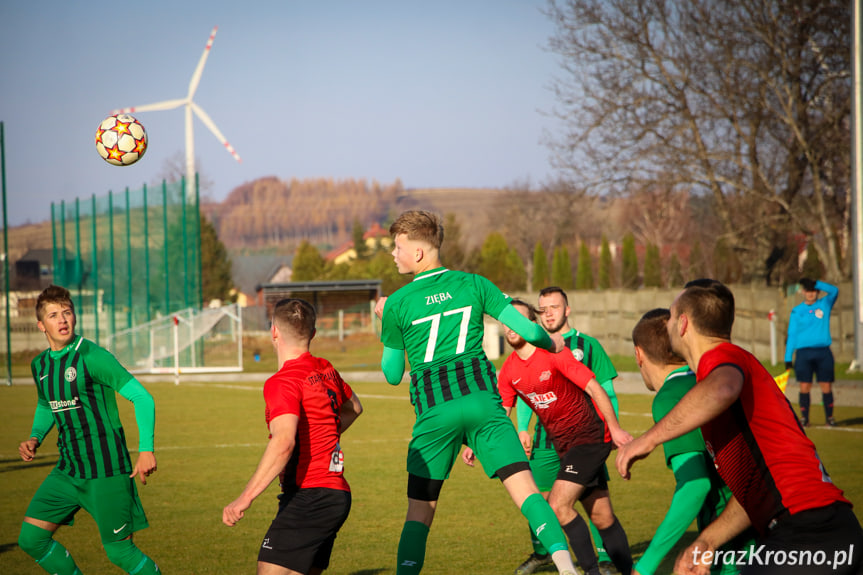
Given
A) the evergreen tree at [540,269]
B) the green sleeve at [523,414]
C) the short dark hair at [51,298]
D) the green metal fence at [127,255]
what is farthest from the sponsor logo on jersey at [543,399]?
the evergreen tree at [540,269]

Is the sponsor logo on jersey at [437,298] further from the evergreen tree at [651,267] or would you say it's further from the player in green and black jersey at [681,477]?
the evergreen tree at [651,267]

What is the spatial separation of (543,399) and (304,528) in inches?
95.9

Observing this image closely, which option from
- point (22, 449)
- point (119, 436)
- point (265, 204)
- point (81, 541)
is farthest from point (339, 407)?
point (265, 204)

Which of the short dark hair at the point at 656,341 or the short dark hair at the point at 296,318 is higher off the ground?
the short dark hair at the point at 296,318

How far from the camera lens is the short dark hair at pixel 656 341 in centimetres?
437

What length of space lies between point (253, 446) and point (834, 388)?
478 inches

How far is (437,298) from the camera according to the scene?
4867 millimetres

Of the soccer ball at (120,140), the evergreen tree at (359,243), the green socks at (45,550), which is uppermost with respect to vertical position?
the evergreen tree at (359,243)

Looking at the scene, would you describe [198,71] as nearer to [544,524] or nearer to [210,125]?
[210,125]

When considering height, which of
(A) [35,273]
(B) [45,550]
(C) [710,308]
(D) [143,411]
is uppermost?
(A) [35,273]

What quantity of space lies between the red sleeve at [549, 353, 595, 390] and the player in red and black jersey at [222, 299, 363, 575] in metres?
1.87

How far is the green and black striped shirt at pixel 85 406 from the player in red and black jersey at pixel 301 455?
1.44 m

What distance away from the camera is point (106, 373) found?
212 inches

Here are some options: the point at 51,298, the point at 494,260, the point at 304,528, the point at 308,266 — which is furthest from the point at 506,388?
the point at 308,266
